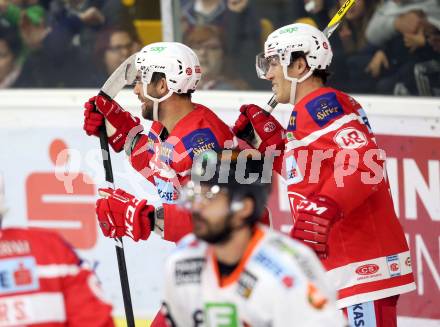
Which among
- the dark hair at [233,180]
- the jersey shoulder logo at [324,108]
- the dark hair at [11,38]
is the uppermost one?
the dark hair at [11,38]

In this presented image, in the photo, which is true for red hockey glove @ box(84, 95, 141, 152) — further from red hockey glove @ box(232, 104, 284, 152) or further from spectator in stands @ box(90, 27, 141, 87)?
spectator in stands @ box(90, 27, 141, 87)

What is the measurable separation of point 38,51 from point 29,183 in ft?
2.66

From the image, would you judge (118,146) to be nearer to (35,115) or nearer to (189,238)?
(35,115)

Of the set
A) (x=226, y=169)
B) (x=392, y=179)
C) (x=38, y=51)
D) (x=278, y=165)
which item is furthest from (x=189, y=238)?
(x=38, y=51)

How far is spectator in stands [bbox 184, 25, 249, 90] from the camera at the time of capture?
20.5ft

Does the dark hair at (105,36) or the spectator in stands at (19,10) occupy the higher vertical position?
the spectator in stands at (19,10)

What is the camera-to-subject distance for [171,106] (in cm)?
471

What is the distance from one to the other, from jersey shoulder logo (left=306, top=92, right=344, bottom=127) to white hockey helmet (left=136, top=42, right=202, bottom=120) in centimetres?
49

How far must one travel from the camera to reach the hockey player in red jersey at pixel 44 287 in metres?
3.18

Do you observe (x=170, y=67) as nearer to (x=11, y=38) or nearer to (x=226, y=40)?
(x=226, y=40)

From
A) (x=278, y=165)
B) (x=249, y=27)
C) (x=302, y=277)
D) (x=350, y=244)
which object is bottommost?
(x=302, y=277)

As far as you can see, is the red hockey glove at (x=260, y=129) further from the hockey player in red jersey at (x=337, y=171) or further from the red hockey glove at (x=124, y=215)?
the red hockey glove at (x=124, y=215)

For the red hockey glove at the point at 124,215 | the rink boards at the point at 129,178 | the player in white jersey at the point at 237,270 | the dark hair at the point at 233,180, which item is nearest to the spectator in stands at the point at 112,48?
the rink boards at the point at 129,178

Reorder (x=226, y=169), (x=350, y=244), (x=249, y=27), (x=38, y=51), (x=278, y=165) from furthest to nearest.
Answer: (x=38, y=51), (x=249, y=27), (x=278, y=165), (x=350, y=244), (x=226, y=169)
